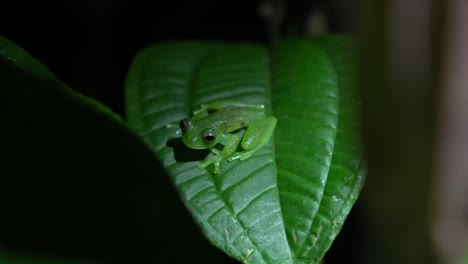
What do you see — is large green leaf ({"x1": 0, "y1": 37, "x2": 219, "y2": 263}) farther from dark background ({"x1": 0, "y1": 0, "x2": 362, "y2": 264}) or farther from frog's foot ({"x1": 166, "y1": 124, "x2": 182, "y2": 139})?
dark background ({"x1": 0, "y1": 0, "x2": 362, "y2": 264})

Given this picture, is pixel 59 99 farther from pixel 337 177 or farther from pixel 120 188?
pixel 337 177

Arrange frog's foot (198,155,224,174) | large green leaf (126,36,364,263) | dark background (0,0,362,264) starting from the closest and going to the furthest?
large green leaf (126,36,364,263) < frog's foot (198,155,224,174) < dark background (0,0,362,264)

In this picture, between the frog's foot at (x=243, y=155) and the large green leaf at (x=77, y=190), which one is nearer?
the large green leaf at (x=77, y=190)

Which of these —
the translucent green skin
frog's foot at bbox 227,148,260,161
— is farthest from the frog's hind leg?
frog's foot at bbox 227,148,260,161

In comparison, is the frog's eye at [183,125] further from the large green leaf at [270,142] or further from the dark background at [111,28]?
the dark background at [111,28]

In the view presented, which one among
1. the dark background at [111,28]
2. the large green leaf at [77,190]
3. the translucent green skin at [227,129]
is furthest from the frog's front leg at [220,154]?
the dark background at [111,28]

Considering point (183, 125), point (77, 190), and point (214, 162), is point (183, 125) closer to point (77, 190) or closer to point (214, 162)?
point (214, 162)

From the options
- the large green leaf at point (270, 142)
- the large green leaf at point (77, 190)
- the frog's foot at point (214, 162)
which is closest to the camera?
the large green leaf at point (77, 190)
